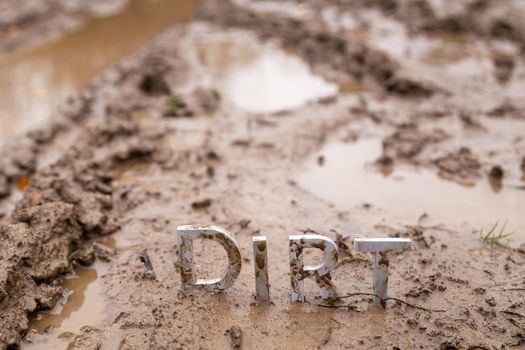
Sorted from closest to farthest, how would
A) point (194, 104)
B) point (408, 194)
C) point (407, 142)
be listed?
point (408, 194)
point (407, 142)
point (194, 104)

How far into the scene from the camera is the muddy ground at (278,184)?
2.88 m

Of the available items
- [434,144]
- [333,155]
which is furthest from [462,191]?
[333,155]

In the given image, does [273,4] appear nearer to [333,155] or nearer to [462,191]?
[333,155]

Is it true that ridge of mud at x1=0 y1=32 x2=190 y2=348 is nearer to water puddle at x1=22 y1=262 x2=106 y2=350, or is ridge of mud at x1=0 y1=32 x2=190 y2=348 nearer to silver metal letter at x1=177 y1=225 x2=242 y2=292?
water puddle at x1=22 y1=262 x2=106 y2=350

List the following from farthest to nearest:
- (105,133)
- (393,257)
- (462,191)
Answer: (105,133) → (462,191) → (393,257)

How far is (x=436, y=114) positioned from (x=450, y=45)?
7.58ft

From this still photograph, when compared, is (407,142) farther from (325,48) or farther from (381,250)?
(325,48)

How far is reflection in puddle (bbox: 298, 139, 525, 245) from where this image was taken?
3.79 meters

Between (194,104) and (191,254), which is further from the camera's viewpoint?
(194,104)

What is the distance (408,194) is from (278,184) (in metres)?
1.00

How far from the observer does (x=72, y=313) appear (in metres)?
3.08

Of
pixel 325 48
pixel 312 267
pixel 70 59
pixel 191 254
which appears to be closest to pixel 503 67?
pixel 325 48

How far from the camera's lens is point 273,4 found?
890 cm

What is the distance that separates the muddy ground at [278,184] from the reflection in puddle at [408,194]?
2 centimetres
